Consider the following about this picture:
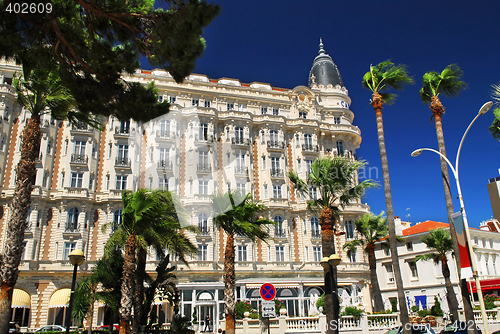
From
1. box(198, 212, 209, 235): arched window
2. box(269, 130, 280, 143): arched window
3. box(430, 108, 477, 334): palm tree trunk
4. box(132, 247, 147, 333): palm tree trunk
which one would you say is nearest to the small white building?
box(269, 130, 280, 143): arched window

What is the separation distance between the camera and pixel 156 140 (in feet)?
128

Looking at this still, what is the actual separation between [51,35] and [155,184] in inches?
1086

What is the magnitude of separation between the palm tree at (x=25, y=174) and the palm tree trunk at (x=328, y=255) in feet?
41.7

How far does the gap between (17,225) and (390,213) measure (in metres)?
16.5

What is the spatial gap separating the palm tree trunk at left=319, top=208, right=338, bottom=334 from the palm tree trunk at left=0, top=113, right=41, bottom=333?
41.5 ft

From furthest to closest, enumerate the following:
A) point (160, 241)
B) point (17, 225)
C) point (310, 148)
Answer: point (310, 148), point (160, 241), point (17, 225)

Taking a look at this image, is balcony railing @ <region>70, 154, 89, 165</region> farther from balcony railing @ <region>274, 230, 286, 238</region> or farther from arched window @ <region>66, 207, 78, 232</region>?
balcony railing @ <region>274, 230, 286, 238</region>

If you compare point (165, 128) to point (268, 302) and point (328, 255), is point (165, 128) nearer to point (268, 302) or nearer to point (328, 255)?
point (328, 255)

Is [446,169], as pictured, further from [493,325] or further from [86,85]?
[86,85]

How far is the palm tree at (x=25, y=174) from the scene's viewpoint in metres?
13.2

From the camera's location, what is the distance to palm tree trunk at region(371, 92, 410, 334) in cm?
1836

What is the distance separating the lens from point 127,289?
16.4 metres

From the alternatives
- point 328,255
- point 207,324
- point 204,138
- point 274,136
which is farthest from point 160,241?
point 274,136

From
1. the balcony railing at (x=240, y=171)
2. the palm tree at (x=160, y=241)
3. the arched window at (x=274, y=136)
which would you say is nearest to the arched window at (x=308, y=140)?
the arched window at (x=274, y=136)
